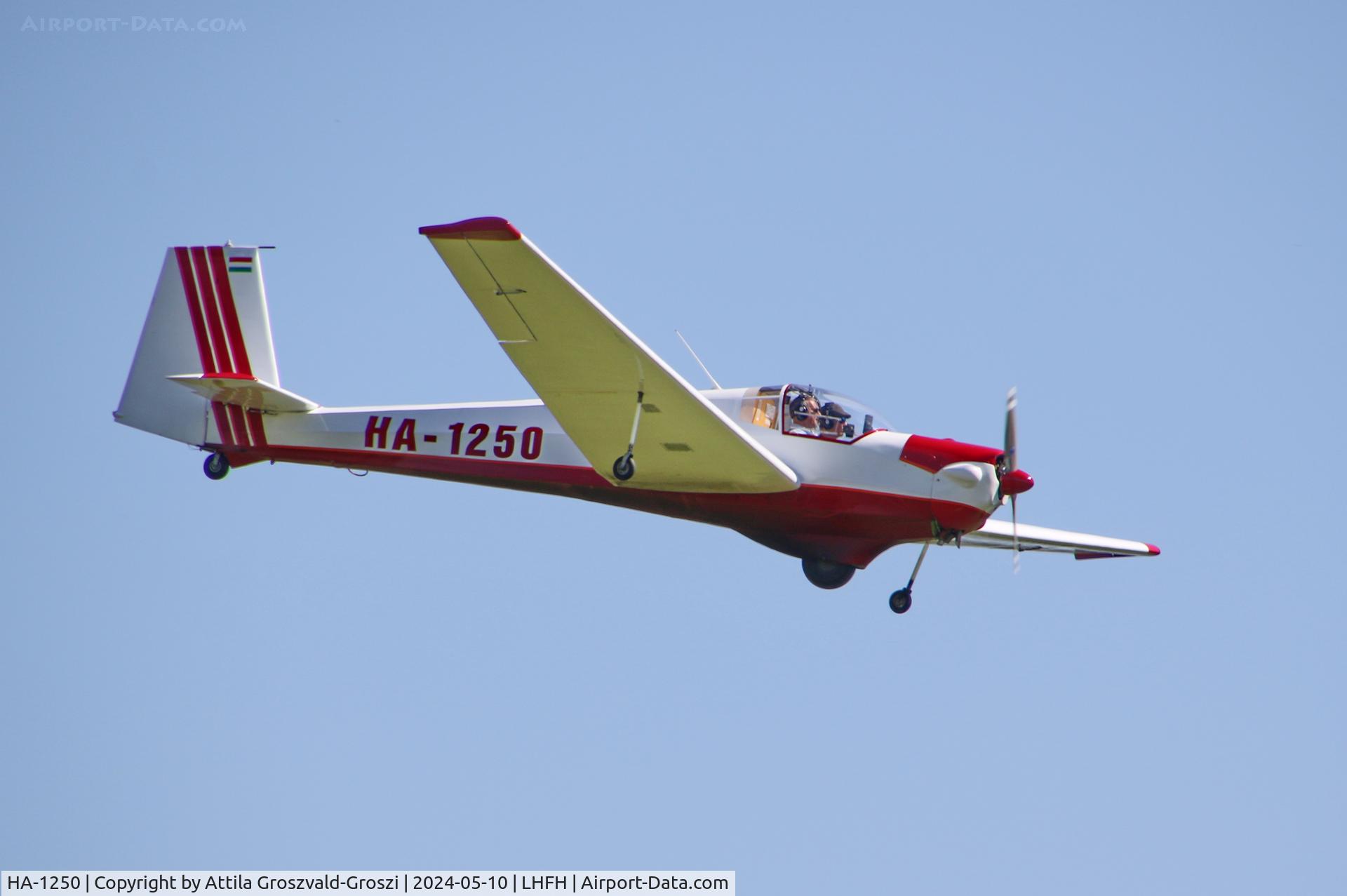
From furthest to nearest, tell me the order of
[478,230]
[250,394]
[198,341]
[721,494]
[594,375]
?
[198,341], [250,394], [721,494], [594,375], [478,230]

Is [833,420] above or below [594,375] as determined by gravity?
below

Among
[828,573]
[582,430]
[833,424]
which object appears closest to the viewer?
[582,430]

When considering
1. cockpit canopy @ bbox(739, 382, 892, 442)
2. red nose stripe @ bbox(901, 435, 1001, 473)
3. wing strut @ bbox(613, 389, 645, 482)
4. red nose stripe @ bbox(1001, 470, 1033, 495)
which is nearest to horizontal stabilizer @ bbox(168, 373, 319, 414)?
wing strut @ bbox(613, 389, 645, 482)

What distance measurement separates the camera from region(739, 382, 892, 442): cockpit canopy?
16.8 metres

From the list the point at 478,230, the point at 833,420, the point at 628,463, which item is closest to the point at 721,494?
the point at 628,463

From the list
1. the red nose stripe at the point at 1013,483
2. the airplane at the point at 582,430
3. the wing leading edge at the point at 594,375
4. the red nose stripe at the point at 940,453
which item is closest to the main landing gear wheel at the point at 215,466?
the airplane at the point at 582,430

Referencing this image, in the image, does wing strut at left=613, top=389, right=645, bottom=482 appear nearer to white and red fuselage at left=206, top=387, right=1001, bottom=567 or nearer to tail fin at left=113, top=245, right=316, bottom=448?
white and red fuselage at left=206, top=387, right=1001, bottom=567

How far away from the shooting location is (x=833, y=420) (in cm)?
1678

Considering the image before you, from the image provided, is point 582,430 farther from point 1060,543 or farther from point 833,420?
point 1060,543

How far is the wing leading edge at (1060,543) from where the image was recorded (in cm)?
1991

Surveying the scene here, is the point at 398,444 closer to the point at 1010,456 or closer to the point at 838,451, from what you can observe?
the point at 838,451

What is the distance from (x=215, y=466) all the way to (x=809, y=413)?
7763 millimetres

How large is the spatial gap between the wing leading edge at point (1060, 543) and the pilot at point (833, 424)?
3.84 meters

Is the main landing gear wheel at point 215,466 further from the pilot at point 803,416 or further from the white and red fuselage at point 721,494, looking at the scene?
the pilot at point 803,416
